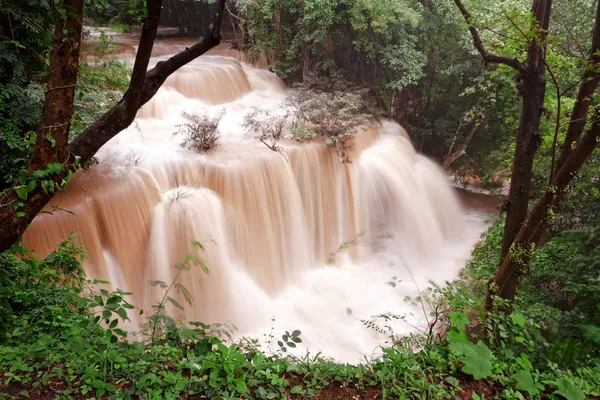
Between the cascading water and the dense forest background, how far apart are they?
0.77 metres

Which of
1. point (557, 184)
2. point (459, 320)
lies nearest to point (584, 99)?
point (557, 184)

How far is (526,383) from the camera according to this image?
7.98ft

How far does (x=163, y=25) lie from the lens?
18.0 metres

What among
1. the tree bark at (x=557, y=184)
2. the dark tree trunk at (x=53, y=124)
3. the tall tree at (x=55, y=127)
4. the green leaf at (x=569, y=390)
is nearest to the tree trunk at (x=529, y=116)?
the tree bark at (x=557, y=184)

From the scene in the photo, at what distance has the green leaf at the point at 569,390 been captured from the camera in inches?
93.1

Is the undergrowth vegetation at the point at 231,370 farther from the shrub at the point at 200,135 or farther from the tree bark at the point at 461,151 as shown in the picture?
the tree bark at the point at 461,151

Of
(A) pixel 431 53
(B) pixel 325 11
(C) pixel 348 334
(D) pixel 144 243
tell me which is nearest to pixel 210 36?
(D) pixel 144 243

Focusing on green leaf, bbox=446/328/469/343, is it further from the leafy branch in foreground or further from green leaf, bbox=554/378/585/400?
the leafy branch in foreground

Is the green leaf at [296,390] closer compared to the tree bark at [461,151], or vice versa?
the green leaf at [296,390]

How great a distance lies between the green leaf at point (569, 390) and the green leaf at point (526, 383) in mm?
125

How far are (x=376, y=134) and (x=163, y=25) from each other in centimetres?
1247

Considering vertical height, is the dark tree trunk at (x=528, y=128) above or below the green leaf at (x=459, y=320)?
above

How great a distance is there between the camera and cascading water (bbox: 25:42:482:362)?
584 centimetres

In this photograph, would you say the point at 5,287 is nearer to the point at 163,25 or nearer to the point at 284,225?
the point at 284,225
